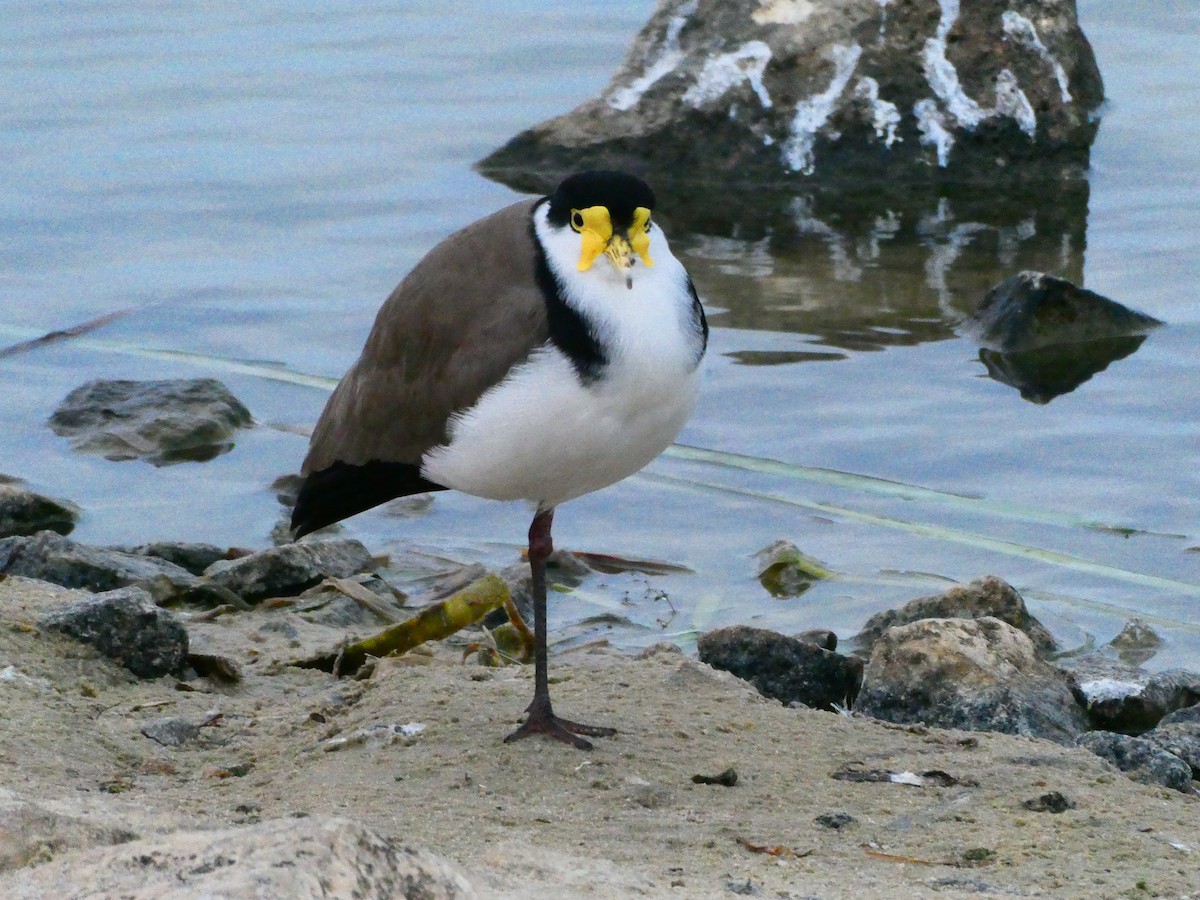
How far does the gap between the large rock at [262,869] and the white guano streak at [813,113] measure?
9589mm

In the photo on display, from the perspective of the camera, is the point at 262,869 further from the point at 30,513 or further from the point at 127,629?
the point at 30,513

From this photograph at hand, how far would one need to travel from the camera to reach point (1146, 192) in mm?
11883

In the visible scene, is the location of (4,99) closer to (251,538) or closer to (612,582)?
(251,538)

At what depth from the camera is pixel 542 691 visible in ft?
16.4

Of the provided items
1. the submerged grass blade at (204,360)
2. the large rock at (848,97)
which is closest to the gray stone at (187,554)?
the submerged grass blade at (204,360)

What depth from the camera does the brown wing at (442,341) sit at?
15.7 feet

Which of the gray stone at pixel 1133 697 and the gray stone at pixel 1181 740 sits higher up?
the gray stone at pixel 1181 740

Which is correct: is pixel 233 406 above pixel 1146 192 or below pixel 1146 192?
below

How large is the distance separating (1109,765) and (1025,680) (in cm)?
83

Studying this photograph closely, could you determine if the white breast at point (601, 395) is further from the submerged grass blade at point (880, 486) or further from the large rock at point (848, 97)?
the large rock at point (848, 97)

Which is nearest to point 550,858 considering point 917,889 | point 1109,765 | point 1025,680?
point 917,889

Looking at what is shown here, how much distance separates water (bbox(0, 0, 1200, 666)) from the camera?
24.9 feet

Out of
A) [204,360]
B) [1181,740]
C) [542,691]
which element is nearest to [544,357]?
[542,691]

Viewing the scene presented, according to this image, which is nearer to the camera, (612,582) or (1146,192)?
(612,582)
